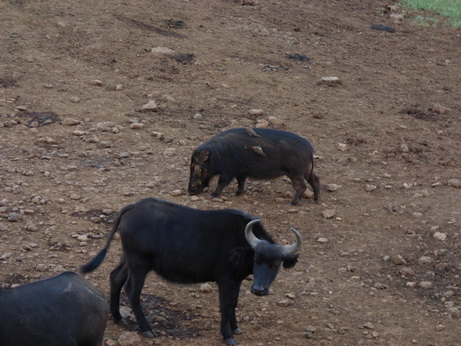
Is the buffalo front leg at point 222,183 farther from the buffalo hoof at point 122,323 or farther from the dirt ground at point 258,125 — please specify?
the buffalo hoof at point 122,323

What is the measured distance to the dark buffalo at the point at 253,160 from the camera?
10.9 metres

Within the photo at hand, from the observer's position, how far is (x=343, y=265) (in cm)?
942

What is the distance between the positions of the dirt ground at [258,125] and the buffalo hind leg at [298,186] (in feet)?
0.74

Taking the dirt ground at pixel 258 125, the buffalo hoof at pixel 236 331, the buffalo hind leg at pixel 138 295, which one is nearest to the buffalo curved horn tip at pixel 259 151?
the dirt ground at pixel 258 125

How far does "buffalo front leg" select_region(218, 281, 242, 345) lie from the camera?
25.3ft

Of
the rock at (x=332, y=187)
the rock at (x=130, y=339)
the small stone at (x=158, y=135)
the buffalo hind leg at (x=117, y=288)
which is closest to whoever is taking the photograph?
the rock at (x=130, y=339)

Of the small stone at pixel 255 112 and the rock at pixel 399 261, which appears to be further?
the small stone at pixel 255 112

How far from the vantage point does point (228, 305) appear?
25.4 ft

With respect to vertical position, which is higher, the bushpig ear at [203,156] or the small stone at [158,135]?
the bushpig ear at [203,156]

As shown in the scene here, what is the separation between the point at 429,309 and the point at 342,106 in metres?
6.14

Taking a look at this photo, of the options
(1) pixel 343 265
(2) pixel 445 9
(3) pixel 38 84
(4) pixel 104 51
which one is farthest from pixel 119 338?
(2) pixel 445 9

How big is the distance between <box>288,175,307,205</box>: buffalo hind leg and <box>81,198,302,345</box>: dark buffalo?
121 inches

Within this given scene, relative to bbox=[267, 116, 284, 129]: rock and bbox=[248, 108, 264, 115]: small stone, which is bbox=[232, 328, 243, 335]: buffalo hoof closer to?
bbox=[267, 116, 284, 129]: rock

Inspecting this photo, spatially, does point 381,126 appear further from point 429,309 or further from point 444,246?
point 429,309
